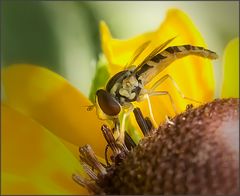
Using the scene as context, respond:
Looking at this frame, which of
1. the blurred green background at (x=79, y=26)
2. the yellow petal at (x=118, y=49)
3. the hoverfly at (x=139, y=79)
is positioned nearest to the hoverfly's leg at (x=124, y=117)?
the hoverfly at (x=139, y=79)

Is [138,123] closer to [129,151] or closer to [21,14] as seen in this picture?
[129,151]

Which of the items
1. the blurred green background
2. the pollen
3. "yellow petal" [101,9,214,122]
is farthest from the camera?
the blurred green background

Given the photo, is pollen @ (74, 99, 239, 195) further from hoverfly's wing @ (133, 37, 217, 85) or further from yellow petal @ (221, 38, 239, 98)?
yellow petal @ (221, 38, 239, 98)

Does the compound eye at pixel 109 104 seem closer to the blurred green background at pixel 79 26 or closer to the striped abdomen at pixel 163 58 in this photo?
the striped abdomen at pixel 163 58

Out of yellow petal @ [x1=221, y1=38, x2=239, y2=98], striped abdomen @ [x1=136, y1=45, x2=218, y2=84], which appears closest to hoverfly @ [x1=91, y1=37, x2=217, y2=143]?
striped abdomen @ [x1=136, y1=45, x2=218, y2=84]

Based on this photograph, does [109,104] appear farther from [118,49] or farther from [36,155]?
[118,49]
